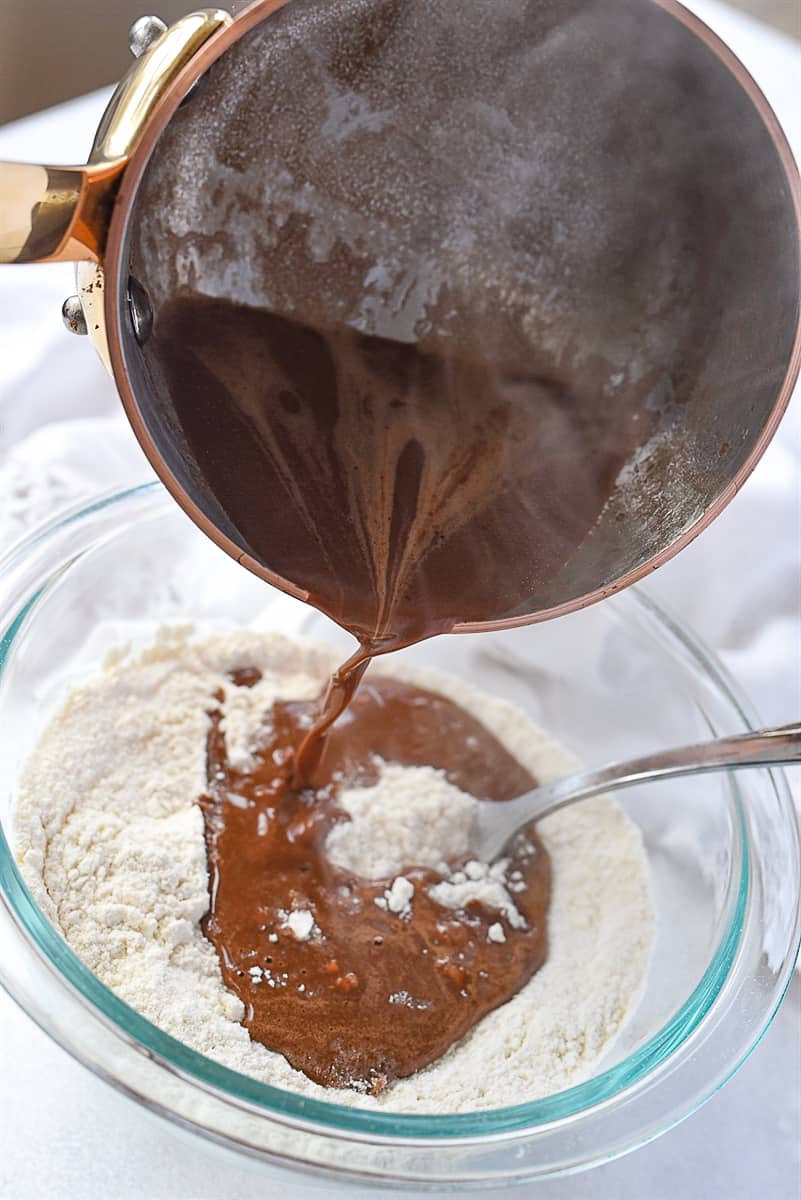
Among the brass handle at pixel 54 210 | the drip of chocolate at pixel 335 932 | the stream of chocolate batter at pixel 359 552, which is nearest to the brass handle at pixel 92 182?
the brass handle at pixel 54 210

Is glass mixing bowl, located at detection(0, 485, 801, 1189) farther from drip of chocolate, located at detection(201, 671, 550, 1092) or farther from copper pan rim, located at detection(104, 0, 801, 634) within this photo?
copper pan rim, located at detection(104, 0, 801, 634)

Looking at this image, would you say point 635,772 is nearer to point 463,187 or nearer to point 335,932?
point 335,932

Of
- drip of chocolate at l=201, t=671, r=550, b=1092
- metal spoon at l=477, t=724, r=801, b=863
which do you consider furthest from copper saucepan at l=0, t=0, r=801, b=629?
drip of chocolate at l=201, t=671, r=550, b=1092

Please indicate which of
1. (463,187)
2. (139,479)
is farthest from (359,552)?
(139,479)

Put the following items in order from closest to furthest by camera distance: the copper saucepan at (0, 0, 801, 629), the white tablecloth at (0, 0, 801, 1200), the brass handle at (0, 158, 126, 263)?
the brass handle at (0, 158, 126, 263) < the copper saucepan at (0, 0, 801, 629) < the white tablecloth at (0, 0, 801, 1200)

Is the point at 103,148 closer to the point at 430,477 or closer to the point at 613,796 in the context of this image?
the point at 430,477

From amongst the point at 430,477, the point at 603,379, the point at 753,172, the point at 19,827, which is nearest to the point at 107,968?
the point at 19,827

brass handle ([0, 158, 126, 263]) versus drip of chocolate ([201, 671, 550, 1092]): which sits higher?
brass handle ([0, 158, 126, 263])
